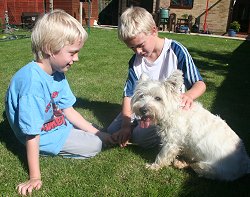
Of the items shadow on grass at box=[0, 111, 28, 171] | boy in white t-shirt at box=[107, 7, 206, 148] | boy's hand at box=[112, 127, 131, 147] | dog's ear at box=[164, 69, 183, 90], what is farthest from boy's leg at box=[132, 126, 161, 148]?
shadow on grass at box=[0, 111, 28, 171]

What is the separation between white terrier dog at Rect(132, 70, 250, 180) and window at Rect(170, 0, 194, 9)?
821 inches

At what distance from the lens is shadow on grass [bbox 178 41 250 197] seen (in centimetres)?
318

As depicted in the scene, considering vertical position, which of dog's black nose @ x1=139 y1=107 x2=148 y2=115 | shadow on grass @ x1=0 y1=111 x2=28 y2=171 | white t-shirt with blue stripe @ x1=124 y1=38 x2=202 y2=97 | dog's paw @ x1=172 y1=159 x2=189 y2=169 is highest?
white t-shirt with blue stripe @ x1=124 y1=38 x2=202 y2=97

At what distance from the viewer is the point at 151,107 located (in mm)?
3162

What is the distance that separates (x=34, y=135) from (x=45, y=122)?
396mm

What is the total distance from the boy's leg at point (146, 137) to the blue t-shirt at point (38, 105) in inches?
35.6

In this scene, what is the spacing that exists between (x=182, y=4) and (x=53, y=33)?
21.4 m

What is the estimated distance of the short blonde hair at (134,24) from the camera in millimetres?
3395

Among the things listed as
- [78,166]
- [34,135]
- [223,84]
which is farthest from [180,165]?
[223,84]

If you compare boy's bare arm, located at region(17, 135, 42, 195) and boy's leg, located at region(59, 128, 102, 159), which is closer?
boy's bare arm, located at region(17, 135, 42, 195)

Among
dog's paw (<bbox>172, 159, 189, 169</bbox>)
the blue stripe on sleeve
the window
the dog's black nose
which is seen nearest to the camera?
the dog's black nose

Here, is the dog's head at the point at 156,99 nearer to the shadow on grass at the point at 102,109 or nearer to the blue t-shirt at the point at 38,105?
the blue t-shirt at the point at 38,105

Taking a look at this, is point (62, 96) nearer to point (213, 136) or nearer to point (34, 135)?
point (34, 135)

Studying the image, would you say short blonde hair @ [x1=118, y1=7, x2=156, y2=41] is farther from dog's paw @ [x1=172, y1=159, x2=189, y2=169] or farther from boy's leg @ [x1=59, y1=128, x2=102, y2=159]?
dog's paw @ [x1=172, y1=159, x2=189, y2=169]
